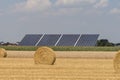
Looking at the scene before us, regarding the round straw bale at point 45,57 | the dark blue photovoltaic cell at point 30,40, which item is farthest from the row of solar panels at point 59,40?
→ the round straw bale at point 45,57

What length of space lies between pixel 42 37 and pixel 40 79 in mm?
38013

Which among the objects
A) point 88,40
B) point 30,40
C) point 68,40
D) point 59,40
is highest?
point 88,40

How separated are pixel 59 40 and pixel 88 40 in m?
4.06

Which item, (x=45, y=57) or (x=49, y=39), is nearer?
(x=45, y=57)

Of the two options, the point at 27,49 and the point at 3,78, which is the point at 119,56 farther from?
the point at 27,49

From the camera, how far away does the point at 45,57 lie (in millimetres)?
27984

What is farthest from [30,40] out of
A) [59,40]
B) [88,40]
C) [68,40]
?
[88,40]

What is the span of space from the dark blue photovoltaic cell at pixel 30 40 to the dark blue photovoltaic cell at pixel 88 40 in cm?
601

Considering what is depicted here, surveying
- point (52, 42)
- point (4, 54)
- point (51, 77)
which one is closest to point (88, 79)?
point (51, 77)

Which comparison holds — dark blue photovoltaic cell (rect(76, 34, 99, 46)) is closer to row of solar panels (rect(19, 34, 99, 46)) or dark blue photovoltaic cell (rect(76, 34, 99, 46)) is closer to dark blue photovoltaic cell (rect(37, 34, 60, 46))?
row of solar panels (rect(19, 34, 99, 46))

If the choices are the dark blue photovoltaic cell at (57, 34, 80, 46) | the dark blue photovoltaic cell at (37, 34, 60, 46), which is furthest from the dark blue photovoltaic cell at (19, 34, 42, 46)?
the dark blue photovoltaic cell at (57, 34, 80, 46)

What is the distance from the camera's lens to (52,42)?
54000mm

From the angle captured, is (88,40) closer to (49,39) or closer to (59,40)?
(59,40)

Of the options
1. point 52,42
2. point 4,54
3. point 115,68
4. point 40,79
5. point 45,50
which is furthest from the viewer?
point 52,42
